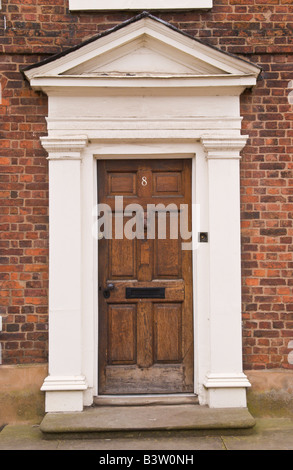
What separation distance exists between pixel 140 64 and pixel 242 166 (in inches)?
56.5

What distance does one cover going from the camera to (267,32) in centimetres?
478

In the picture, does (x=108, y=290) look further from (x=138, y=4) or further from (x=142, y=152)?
(x=138, y=4)

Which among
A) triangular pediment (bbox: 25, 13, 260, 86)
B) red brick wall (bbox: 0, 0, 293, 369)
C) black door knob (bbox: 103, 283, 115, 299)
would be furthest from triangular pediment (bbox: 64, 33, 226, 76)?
black door knob (bbox: 103, 283, 115, 299)

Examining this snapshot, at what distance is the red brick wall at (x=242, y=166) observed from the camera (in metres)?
4.66

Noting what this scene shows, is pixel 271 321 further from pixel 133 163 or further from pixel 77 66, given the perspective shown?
pixel 77 66

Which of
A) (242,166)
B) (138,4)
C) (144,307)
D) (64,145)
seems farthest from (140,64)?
(144,307)

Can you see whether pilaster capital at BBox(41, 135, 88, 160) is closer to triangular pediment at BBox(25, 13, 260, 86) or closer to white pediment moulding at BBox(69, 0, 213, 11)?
triangular pediment at BBox(25, 13, 260, 86)

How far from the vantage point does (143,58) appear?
471 centimetres

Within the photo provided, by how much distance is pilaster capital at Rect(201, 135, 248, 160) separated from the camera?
4.64m

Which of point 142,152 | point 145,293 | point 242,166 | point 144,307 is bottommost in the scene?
point 144,307

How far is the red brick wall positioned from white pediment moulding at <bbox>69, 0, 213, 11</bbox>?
0.24ft

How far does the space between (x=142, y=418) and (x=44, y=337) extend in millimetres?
1222

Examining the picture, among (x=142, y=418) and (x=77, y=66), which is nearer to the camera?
(x=142, y=418)

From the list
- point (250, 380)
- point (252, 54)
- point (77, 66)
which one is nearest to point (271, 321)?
point (250, 380)
